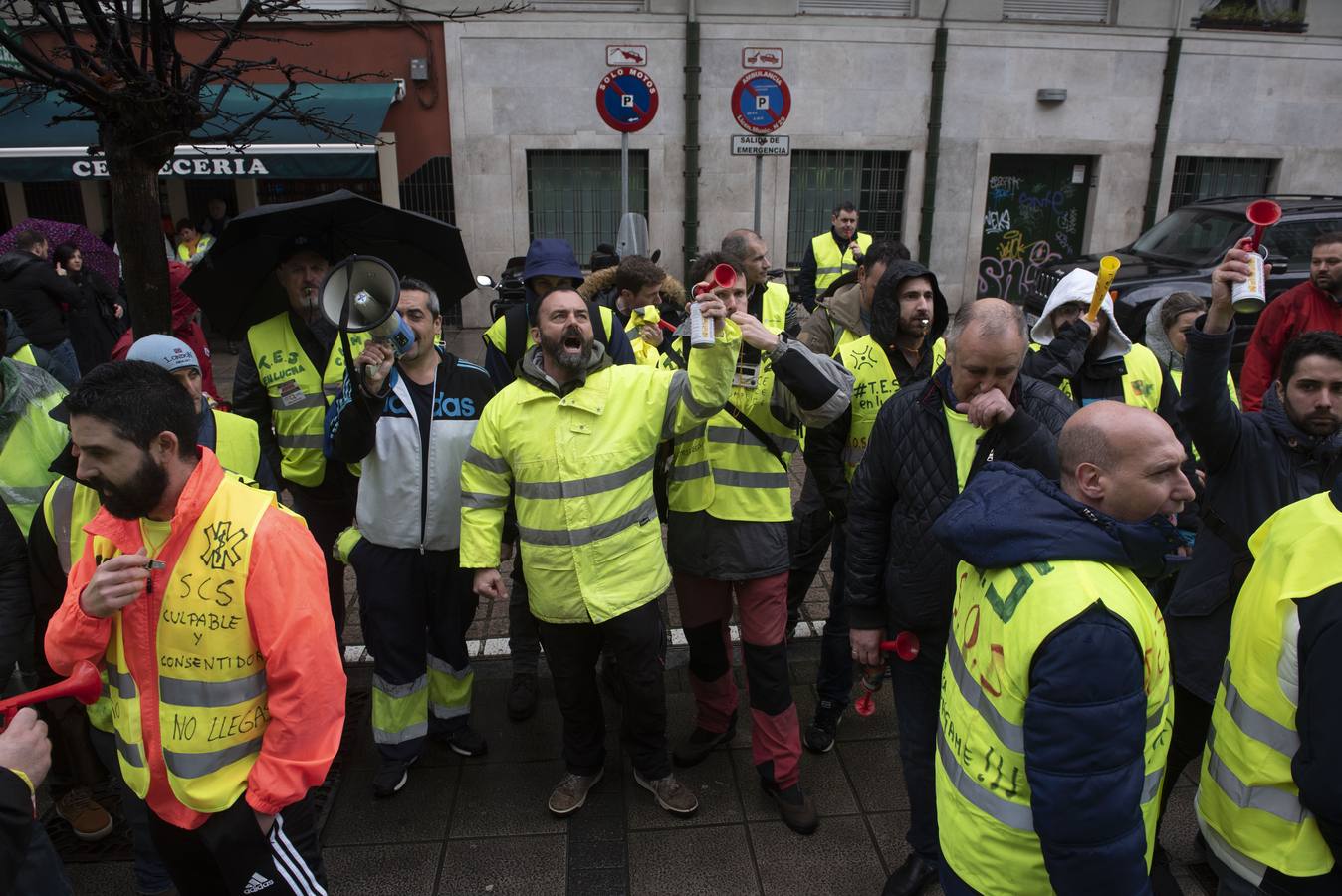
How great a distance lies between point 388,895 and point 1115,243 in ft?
48.4

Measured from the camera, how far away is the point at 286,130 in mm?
11828

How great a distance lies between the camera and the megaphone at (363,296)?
3279mm

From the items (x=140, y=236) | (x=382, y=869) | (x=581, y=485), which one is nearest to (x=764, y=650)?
(x=581, y=485)

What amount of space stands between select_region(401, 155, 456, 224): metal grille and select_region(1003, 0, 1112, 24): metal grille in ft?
28.5

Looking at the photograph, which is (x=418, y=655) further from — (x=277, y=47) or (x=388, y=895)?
(x=277, y=47)

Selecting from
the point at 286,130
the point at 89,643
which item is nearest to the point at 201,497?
the point at 89,643

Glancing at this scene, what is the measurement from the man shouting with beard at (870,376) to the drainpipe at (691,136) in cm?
966

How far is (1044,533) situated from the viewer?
194 cm

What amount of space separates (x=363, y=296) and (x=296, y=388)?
40.2 inches

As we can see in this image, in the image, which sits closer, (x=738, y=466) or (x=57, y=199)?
(x=738, y=466)

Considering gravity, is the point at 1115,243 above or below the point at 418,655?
above

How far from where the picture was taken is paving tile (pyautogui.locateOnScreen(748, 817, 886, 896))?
320 cm

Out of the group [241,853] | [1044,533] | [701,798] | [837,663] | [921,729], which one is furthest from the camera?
[837,663]

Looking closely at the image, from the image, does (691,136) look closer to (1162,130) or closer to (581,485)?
(1162,130)
